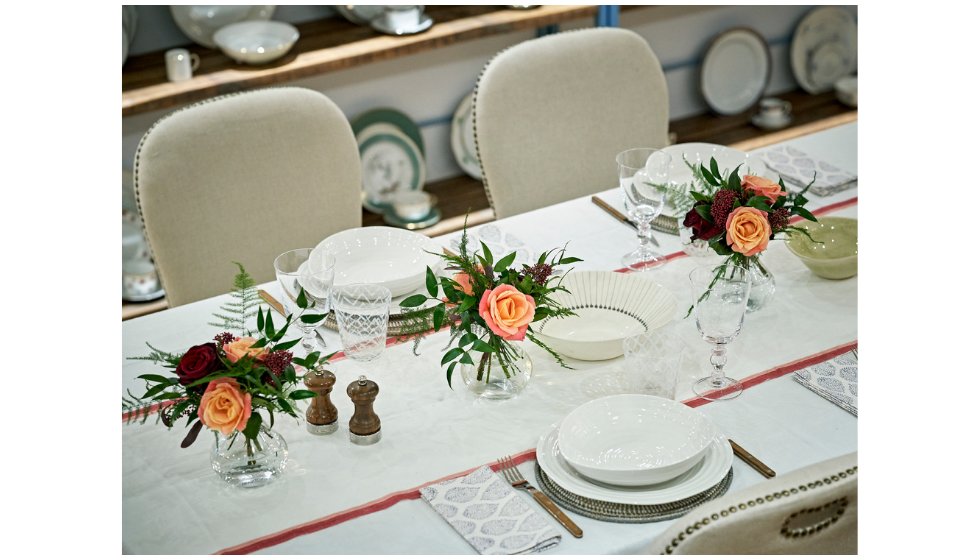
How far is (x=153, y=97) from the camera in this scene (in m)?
2.47

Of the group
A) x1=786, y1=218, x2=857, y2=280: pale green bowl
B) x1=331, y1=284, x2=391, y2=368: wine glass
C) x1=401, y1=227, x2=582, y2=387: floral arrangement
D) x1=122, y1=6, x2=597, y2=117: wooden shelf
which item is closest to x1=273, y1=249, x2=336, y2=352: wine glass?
x1=331, y1=284, x2=391, y2=368: wine glass

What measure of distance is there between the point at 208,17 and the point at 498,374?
159 cm

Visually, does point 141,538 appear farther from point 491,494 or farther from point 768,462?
point 768,462

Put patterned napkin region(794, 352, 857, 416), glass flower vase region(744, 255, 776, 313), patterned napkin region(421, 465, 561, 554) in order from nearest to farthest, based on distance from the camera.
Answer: patterned napkin region(421, 465, 561, 554) < patterned napkin region(794, 352, 857, 416) < glass flower vase region(744, 255, 776, 313)

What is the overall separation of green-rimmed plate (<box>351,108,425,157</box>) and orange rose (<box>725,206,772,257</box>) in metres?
1.65

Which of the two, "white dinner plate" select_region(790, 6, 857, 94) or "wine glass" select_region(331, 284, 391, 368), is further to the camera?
"white dinner plate" select_region(790, 6, 857, 94)

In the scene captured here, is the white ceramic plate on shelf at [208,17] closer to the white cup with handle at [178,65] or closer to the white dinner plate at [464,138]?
the white cup with handle at [178,65]

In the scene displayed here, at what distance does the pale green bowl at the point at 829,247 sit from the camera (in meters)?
1.66

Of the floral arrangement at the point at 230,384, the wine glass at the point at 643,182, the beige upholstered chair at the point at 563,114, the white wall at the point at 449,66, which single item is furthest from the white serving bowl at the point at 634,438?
the white wall at the point at 449,66

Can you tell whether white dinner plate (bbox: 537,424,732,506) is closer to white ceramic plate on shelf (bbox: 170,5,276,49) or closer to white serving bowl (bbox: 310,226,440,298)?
white serving bowl (bbox: 310,226,440,298)

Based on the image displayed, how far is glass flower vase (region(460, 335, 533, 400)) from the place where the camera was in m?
1.41

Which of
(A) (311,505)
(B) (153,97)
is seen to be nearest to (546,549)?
(A) (311,505)

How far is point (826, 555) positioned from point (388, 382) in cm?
64

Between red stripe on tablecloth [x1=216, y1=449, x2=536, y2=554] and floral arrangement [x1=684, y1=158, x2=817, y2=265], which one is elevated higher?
floral arrangement [x1=684, y1=158, x2=817, y2=265]
